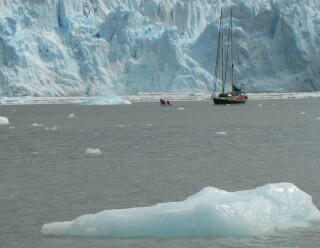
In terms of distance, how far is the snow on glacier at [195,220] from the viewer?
682 centimetres

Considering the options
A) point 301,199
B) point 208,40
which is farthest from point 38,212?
point 208,40

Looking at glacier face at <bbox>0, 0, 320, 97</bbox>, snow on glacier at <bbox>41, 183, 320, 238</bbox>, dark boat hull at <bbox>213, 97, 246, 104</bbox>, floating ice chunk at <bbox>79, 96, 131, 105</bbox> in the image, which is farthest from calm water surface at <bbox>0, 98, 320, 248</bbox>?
glacier face at <bbox>0, 0, 320, 97</bbox>

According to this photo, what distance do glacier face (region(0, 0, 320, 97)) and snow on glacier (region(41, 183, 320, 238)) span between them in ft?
179

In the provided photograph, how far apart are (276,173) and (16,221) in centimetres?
554

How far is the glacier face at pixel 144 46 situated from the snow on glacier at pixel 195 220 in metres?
54.7

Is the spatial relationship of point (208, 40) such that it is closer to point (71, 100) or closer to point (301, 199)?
point (71, 100)

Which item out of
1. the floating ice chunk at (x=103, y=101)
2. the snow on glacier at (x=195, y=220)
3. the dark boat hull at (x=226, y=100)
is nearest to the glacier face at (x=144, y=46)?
the floating ice chunk at (x=103, y=101)

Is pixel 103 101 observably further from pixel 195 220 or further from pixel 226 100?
pixel 195 220

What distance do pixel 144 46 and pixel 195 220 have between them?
208 feet

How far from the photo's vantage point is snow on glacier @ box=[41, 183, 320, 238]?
6824 mm

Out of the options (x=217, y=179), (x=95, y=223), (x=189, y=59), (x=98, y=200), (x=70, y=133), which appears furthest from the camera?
(x=189, y=59)

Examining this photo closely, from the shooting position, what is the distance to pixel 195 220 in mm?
6852

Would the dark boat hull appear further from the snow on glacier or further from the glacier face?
the snow on glacier

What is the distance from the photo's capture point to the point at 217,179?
11.1m
